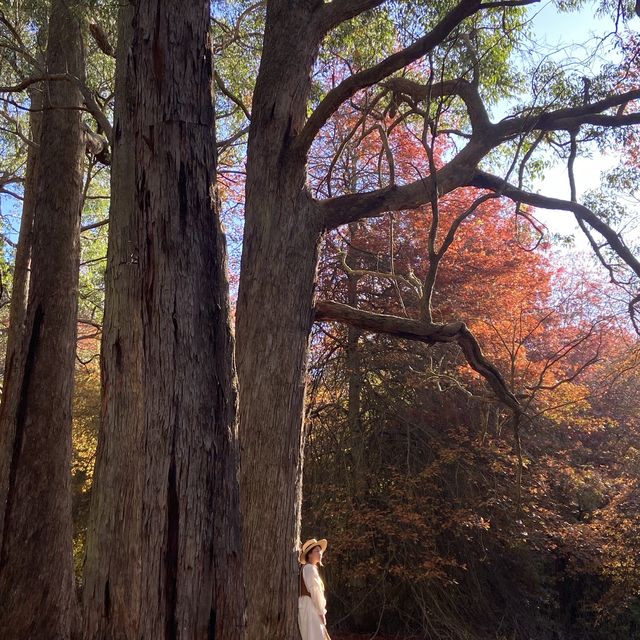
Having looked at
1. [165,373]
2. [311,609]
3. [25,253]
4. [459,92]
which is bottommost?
[311,609]

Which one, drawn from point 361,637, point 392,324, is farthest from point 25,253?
point 361,637

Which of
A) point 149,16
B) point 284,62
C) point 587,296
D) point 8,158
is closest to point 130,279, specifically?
point 149,16

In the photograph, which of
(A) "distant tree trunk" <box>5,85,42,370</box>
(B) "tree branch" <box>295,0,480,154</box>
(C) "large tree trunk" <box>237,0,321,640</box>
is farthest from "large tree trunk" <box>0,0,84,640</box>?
(B) "tree branch" <box>295,0,480,154</box>

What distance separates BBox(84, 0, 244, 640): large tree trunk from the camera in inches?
114

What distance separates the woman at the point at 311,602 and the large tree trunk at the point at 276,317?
5.97 feet

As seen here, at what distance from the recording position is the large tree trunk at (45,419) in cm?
643

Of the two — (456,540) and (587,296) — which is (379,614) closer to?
(456,540)

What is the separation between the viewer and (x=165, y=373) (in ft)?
10.1

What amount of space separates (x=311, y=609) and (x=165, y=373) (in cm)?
436

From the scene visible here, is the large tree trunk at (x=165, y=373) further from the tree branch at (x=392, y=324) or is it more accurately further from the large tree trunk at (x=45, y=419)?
the large tree trunk at (x=45, y=419)

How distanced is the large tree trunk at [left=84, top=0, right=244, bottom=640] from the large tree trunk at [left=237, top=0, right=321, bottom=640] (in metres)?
1.74

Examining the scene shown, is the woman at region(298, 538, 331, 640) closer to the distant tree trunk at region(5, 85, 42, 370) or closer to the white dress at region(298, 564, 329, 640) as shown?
the white dress at region(298, 564, 329, 640)

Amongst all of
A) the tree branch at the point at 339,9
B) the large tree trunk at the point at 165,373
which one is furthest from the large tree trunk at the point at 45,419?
the large tree trunk at the point at 165,373

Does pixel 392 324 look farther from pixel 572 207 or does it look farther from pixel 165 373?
pixel 165 373
